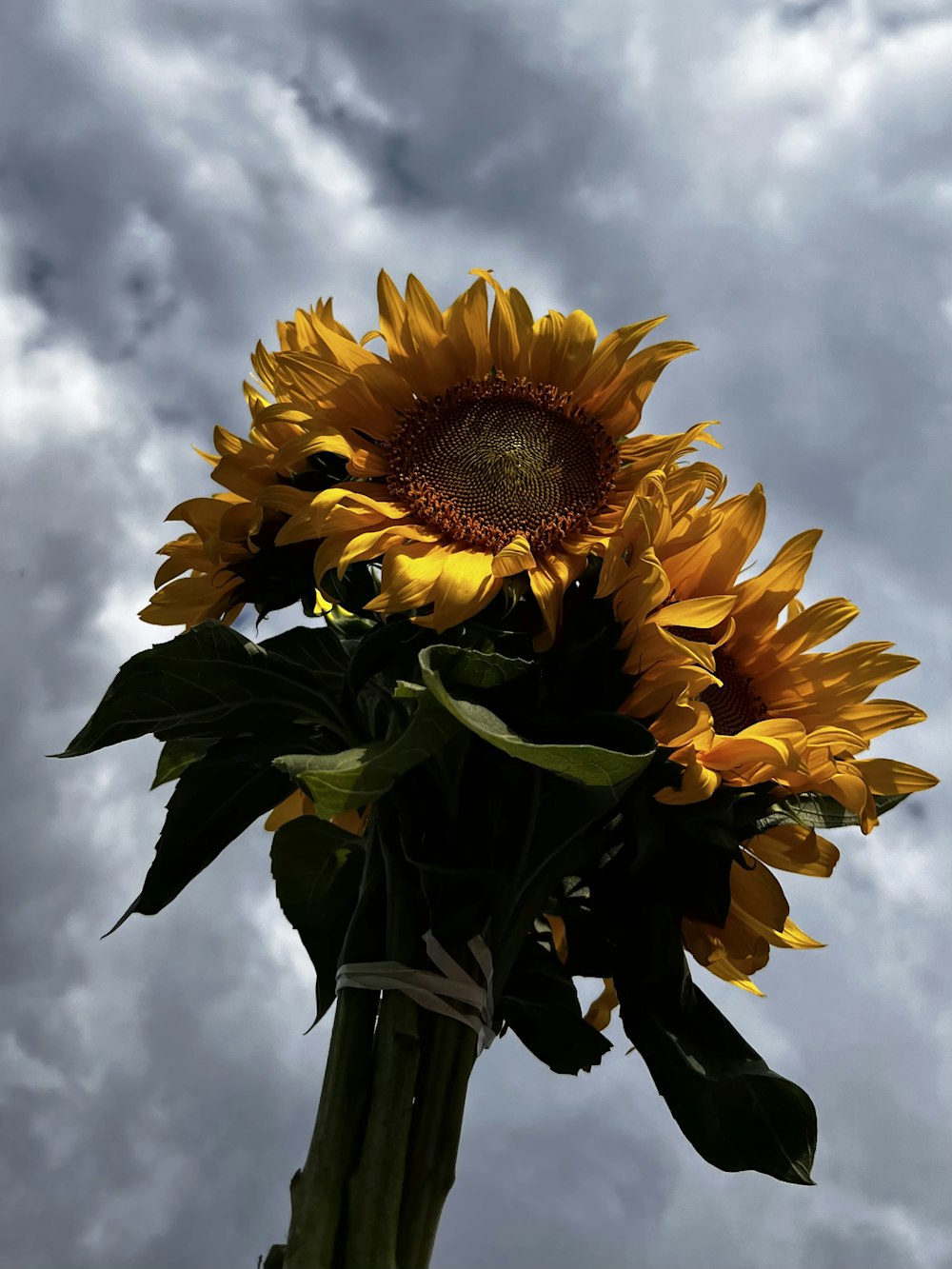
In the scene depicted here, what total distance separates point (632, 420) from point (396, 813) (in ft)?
2.14

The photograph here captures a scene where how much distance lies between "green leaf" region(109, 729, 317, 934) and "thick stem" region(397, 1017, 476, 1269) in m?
0.46

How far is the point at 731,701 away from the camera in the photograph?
174cm

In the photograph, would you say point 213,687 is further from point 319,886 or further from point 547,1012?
point 547,1012

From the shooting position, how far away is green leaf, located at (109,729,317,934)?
1.75 meters

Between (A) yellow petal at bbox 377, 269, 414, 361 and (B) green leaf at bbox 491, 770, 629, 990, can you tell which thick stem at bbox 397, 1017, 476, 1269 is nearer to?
(B) green leaf at bbox 491, 770, 629, 990

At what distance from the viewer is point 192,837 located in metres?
1.79

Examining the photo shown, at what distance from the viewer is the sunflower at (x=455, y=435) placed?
1582 mm

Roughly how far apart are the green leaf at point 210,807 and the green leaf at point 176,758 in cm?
11

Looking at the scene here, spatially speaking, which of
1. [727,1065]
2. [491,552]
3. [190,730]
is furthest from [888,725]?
[190,730]

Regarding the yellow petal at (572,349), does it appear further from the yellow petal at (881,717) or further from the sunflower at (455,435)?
the yellow petal at (881,717)

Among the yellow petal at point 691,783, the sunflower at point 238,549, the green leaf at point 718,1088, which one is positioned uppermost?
the sunflower at point 238,549

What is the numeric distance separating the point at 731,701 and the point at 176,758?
2.89 feet

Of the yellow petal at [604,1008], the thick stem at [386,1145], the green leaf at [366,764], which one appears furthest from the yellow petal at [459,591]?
the yellow petal at [604,1008]

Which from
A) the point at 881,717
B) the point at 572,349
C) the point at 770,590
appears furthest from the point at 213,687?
the point at 881,717
